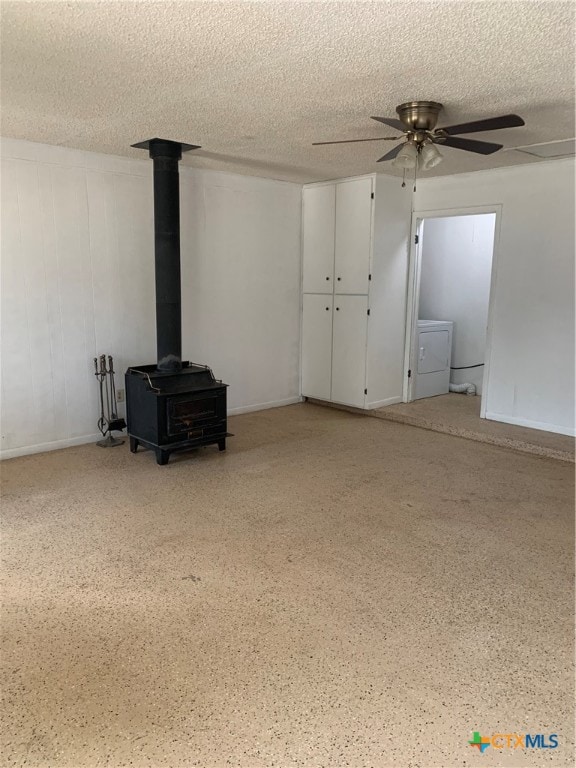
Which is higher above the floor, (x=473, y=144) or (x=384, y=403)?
(x=473, y=144)

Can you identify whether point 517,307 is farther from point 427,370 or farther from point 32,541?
point 32,541

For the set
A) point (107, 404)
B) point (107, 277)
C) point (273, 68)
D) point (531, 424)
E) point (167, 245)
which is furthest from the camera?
point (531, 424)

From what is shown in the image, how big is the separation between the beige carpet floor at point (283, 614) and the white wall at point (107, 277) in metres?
0.70

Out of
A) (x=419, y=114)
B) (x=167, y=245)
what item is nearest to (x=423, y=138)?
(x=419, y=114)

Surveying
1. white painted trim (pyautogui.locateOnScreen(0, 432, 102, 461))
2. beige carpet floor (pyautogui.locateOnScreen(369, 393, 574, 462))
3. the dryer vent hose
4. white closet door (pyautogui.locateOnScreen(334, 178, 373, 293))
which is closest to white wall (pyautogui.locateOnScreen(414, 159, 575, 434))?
beige carpet floor (pyautogui.locateOnScreen(369, 393, 574, 462))

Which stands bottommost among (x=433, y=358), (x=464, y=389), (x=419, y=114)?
(x=464, y=389)

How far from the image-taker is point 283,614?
91.2 inches

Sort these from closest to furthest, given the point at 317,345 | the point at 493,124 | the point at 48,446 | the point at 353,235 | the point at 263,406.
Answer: the point at 493,124
the point at 48,446
the point at 353,235
the point at 263,406
the point at 317,345

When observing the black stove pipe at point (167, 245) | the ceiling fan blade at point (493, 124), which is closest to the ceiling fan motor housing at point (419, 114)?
the ceiling fan blade at point (493, 124)

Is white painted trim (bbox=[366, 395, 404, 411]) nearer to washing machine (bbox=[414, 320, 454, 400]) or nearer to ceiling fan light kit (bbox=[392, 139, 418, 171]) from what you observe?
washing machine (bbox=[414, 320, 454, 400])

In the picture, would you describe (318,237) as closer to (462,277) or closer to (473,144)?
(462,277)

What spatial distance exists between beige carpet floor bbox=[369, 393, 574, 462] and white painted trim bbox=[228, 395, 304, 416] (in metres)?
0.94

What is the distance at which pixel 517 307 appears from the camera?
189 inches

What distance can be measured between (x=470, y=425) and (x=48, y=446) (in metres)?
3.49
